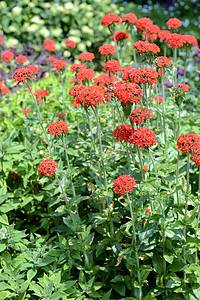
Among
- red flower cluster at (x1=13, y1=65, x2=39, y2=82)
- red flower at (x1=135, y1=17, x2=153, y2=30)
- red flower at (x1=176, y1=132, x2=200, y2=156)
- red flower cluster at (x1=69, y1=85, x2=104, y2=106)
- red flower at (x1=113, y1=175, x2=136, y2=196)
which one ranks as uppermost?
red flower at (x1=135, y1=17, x2=153, y2=30)

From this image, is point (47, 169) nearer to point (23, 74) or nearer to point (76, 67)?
point (23, 74)

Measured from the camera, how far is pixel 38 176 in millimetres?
3668

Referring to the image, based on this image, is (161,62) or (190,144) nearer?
(190,144)

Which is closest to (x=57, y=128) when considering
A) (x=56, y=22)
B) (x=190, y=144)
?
(x=190, y=144)

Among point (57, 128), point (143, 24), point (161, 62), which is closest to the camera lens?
point (57, 128)

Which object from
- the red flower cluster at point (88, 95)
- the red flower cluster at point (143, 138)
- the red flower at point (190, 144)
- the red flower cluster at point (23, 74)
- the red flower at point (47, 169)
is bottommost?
the red flower at point (47, 169)

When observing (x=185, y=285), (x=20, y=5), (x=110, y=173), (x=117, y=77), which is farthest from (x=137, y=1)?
(x=185, y=285)

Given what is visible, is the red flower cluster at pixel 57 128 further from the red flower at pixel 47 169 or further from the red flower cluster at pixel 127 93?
the red flower cluster at pixel 127 93

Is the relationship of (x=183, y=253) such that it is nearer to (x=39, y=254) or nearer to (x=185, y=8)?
(x=39, y=254)

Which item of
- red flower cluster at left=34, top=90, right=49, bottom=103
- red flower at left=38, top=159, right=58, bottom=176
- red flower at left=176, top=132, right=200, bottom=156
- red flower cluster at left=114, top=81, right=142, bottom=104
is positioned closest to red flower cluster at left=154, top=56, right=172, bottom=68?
red flower cluster at left=114, top=81, right=142, bottom=104

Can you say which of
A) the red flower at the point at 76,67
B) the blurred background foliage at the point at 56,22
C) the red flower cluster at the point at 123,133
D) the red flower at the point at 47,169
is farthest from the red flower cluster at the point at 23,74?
the blurred background foliage at the point at 56,22

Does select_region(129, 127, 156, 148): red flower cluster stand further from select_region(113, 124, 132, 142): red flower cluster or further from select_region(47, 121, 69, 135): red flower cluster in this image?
select_region(47, 121, 69, 135): red flower cluster

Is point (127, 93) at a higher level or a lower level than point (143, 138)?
higher

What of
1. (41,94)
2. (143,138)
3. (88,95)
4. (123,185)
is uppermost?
(88,95)
